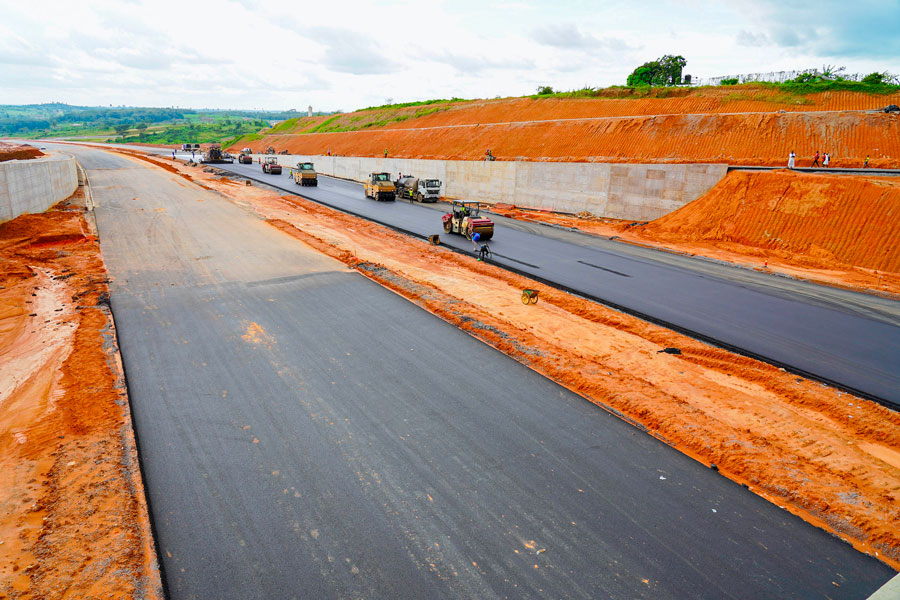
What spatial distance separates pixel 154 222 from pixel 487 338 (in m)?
22.1

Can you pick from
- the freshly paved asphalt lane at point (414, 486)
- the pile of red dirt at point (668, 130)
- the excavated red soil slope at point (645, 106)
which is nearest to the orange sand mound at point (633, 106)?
the excavated red soil slope at point (645, 106)

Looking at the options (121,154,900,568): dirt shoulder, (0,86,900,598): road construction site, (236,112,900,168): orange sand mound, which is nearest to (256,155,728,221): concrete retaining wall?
(236,112,900,168): orange sand mound

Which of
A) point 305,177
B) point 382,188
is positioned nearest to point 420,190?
point 382,188

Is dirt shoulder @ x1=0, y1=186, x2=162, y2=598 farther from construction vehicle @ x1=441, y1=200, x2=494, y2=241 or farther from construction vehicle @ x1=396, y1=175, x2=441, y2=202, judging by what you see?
construction vehicle @ x1=396, y1=175, x2=441, y2=202

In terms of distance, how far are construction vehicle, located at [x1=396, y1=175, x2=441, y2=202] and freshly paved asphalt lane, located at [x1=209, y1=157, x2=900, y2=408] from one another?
14.0 m

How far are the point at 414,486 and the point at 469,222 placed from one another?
60.0 ft

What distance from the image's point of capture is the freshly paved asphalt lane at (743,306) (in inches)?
469

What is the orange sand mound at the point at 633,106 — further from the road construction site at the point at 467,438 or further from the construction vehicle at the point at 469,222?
the construction vehicle at the point at 469,222

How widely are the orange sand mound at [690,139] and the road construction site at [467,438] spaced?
19781 millimetres

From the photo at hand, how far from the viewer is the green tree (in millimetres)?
59969

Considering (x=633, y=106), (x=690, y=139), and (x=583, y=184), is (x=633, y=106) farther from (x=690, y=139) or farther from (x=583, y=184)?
(x=583, y=184)

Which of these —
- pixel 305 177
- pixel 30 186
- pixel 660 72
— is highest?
pixel 660 72

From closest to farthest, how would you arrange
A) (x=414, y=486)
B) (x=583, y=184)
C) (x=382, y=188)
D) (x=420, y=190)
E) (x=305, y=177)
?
(x=414, y=486), (x=583, y=184), (x=382, y=188), (x=420, y=190), (x=305, y=177)

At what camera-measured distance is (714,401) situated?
1011 centimetres
